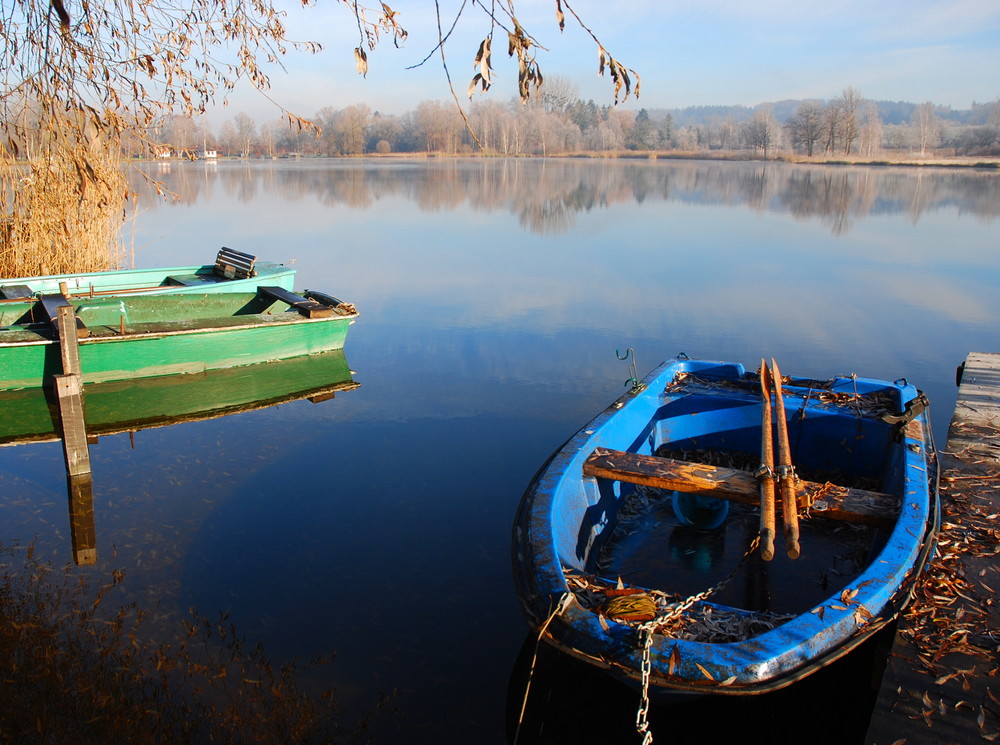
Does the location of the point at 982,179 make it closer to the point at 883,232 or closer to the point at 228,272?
the point at 883,232

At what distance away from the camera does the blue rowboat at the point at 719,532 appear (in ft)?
9.48

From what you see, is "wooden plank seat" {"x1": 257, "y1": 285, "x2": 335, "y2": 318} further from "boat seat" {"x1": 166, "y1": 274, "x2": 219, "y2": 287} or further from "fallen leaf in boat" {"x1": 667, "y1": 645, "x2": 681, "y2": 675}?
"fallen leaf in boat" {"x1": 667, "y1": 645, "x2": 681, "y2": 675}

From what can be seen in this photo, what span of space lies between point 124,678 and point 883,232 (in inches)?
920

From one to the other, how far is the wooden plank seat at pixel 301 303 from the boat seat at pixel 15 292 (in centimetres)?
277

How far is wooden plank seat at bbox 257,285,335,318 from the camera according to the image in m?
9.56

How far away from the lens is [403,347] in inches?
413

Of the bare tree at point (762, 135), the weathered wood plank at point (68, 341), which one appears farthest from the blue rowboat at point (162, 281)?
the bare tree at point (762, 135)

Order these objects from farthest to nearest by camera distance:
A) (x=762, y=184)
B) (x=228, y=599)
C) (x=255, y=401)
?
(x=762, y=184), (x=255, y=401), (x=228, y=599)

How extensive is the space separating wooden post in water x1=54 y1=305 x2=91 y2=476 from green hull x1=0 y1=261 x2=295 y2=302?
2655 mm

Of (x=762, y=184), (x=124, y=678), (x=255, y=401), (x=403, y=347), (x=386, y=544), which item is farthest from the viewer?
(x=762, y=184)

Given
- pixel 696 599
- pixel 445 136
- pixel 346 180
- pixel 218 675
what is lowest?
pixel 218 675

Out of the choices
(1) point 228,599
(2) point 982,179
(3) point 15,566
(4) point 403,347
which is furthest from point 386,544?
(2) point 982,179

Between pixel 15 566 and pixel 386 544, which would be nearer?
pixel 15 566

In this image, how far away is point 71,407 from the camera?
21.0ft
